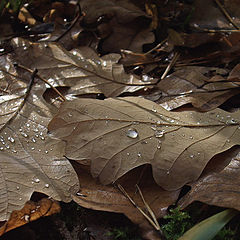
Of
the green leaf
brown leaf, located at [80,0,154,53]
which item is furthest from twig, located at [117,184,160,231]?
brown leaf, located at [80,0,154,53]

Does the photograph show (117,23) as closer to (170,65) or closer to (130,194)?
(170,65)

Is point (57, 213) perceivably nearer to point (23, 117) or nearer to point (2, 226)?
point (2, 226)

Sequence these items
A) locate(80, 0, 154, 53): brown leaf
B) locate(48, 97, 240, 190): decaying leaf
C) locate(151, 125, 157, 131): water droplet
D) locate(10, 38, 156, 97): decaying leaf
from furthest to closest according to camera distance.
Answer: locate(80, 0, 154, 53): brown leaf, locate(10, 38, 156, 97): decaying leaf, locate(151, 125, 157, 131): water droplet, locate(48, 97, 240, 190): decaying leaf

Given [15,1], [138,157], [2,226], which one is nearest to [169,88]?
[138,157]

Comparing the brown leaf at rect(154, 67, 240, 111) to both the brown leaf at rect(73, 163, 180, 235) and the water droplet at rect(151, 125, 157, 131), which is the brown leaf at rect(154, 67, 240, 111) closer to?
the water droplet at rect(151, 125, 157, 131)

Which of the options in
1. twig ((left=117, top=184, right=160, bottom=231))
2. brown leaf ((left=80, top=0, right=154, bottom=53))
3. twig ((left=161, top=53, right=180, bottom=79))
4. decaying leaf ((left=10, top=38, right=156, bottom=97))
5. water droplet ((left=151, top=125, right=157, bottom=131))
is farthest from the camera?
brown leaf ((left=80, top=0, right=154, bottom=53))

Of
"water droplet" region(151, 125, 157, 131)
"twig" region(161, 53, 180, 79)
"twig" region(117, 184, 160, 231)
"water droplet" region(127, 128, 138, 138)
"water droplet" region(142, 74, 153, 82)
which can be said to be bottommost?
"twig" region(117, 184, 160, 231)
